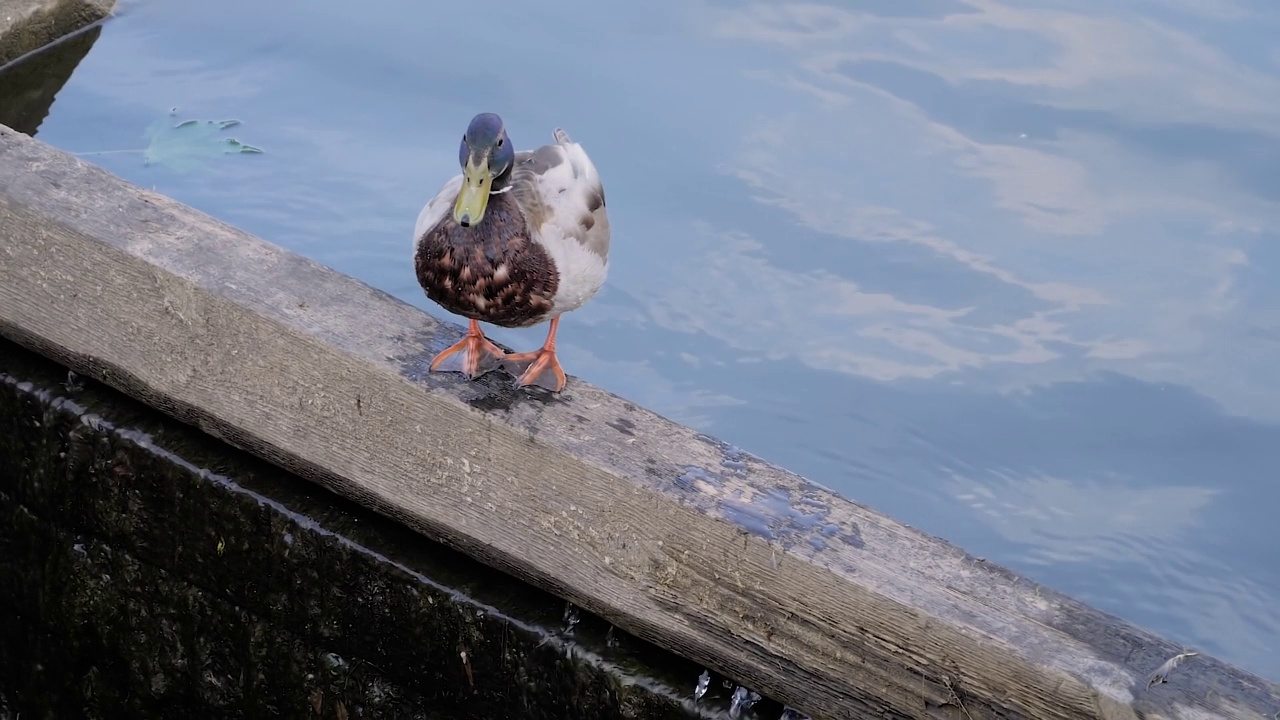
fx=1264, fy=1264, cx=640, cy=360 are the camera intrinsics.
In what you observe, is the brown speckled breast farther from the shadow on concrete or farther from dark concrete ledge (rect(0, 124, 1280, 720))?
the shadow on concrete

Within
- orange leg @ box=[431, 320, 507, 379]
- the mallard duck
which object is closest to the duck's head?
the mallard duck

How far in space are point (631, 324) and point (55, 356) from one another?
7.47ft

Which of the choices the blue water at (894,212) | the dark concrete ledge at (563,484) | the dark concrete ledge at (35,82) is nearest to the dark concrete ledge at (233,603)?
the dark concrete ledge at (563,484)

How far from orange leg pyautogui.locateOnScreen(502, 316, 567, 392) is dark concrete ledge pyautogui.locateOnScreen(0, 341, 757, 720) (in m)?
0.30

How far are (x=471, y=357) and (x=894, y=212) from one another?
9.32ft

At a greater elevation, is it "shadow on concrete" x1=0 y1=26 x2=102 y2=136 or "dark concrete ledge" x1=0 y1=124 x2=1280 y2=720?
"dark concrete ledge" x1=0 y1=124 x2=1280 y2=720

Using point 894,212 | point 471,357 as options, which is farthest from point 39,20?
point 471,357

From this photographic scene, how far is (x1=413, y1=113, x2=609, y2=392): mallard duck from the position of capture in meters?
1.98

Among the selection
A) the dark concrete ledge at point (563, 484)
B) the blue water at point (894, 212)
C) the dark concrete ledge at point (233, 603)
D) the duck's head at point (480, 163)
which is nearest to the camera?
the dark concrete ledge at point (563, 484)

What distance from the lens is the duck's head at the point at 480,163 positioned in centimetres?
197

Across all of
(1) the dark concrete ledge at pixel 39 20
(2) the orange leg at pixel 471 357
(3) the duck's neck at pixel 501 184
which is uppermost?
(3) the duck's neck at pixel 501 184

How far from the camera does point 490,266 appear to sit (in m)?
2.01

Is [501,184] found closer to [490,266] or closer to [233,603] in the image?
[490,266]

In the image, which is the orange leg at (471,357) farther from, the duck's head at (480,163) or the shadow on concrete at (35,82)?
the shadow on concrete at (35,82)
